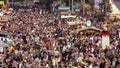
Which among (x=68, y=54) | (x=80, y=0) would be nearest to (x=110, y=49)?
(x=68, y=54)

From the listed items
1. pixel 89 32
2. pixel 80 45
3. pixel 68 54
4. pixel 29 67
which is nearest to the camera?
pixel 29 67

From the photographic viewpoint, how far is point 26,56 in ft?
80.0

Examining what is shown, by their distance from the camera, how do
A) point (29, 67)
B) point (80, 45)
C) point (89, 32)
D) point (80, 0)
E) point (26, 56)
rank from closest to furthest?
1. point (29, 67)
2. point (26, 56)
3. point (80, 45)
4. point (89, 32)
5. point (80, 0)

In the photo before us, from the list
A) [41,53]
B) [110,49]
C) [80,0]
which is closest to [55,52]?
[41,53]

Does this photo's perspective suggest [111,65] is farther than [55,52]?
No

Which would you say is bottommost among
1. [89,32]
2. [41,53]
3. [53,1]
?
[53,1]

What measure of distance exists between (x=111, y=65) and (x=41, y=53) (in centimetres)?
410

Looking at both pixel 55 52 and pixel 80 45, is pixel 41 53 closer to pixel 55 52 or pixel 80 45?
pixel 55 52

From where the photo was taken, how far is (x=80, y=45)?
1099 inches

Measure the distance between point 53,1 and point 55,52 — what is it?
301 ft

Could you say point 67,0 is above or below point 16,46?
below

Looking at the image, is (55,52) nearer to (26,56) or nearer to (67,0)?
(26,56)

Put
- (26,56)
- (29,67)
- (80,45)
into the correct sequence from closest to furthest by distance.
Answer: (29,67) < (26,56) < (80,45)

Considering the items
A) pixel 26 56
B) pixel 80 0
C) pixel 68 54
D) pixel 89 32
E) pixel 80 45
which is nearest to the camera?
pixel 26 56
